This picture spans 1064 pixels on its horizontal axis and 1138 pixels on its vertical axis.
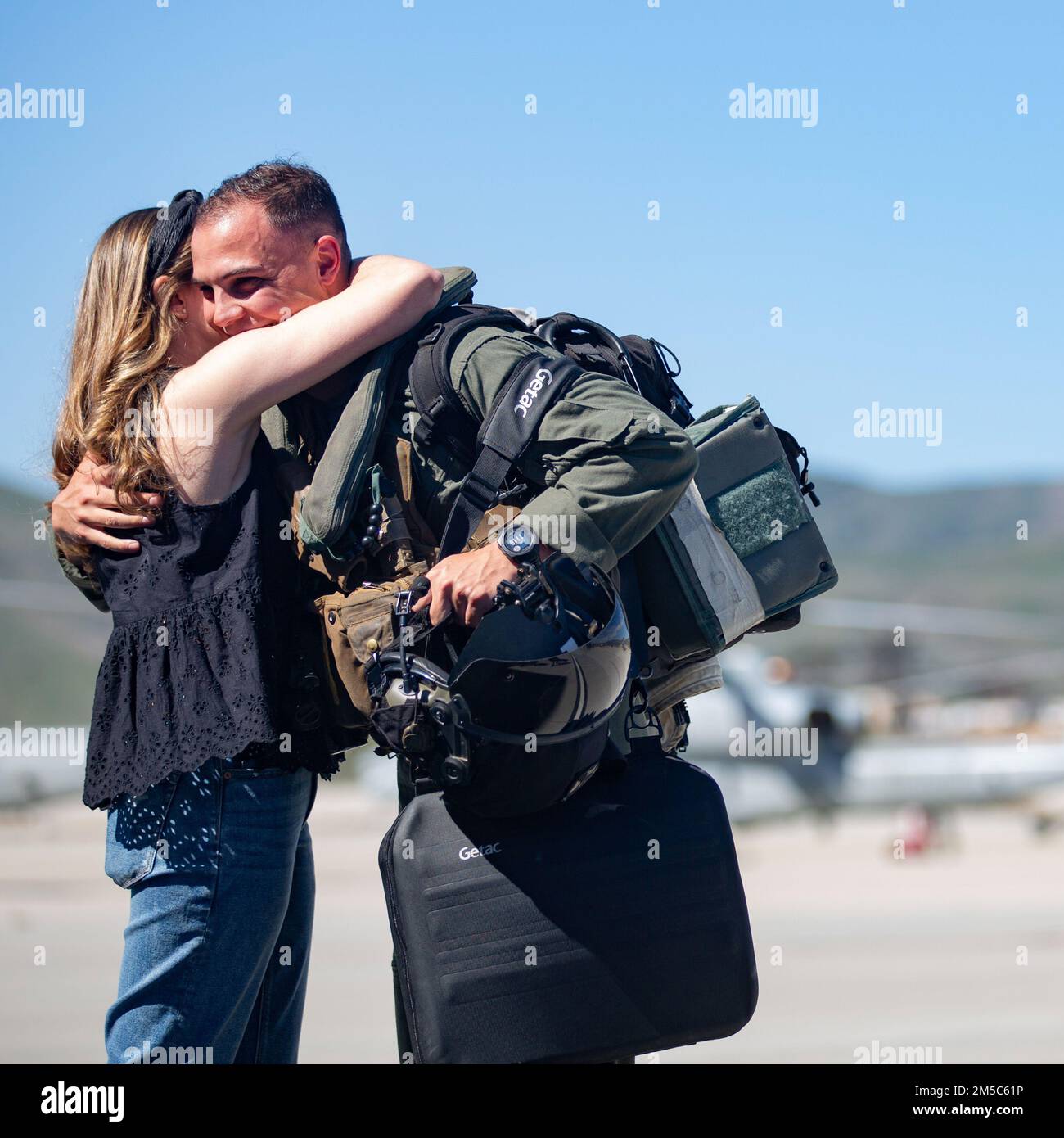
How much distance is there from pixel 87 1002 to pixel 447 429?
5.00m

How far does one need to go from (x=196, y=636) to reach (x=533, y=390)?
0.72m

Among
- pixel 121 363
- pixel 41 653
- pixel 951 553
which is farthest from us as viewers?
pixel 951 553

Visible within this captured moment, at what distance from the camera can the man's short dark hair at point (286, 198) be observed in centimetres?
231

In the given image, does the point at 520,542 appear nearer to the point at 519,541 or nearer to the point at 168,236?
the point at 519,541

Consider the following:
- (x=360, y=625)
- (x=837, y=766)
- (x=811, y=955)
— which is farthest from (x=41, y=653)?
(x=360, y=625)

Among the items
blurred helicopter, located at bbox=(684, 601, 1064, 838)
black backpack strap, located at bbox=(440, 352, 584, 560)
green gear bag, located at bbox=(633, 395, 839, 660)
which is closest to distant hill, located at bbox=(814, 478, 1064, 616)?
blurred helicopter, located at bbox=(684, 601, 1064, 838)

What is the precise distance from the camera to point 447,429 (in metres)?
2.20

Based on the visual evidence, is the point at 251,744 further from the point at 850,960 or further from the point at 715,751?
the point at 715,751

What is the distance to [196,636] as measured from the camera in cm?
224

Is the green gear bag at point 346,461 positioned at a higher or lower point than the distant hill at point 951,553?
higher

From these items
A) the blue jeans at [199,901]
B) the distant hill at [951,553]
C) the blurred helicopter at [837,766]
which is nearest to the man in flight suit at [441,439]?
the blue jeans at [199,901]

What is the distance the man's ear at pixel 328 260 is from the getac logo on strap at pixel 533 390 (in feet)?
1.64

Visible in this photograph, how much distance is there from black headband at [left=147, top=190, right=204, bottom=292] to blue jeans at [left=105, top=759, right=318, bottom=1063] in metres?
0.90

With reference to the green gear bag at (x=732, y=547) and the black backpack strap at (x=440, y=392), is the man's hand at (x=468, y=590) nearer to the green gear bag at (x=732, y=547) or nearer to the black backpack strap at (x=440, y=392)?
the black backpack strap at (x=440, y=392)
